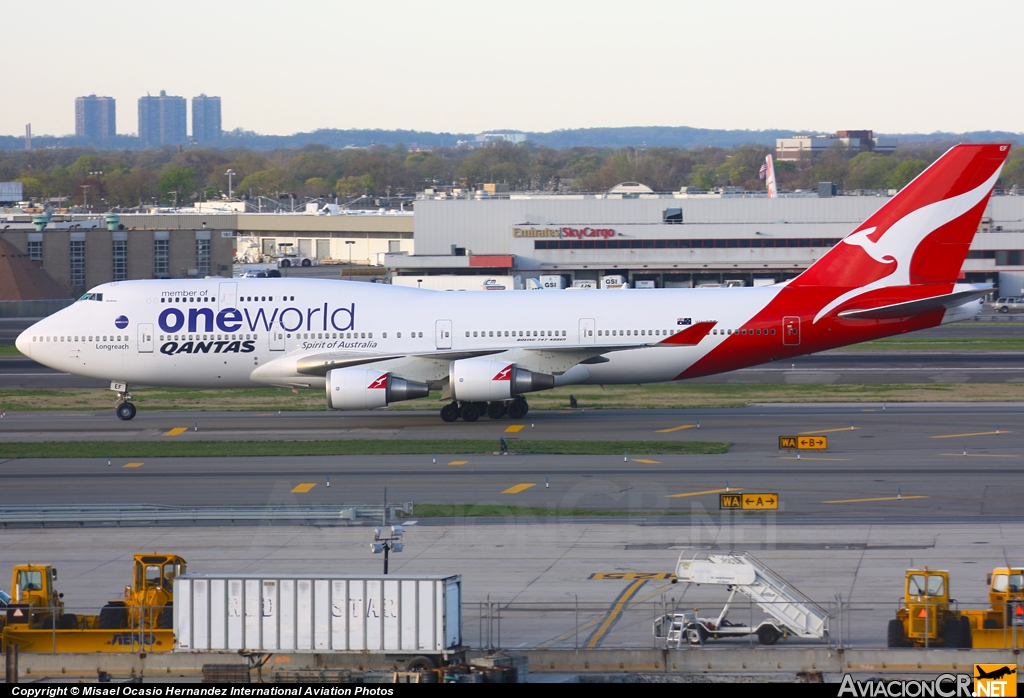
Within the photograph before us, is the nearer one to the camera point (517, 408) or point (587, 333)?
point (587, 333)

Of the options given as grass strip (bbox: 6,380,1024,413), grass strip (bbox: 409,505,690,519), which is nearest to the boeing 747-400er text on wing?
grass strip (bbox: 6,380,1024,413)

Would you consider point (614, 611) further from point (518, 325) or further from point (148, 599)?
point (518, 325)

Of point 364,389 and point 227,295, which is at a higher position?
point 227,295

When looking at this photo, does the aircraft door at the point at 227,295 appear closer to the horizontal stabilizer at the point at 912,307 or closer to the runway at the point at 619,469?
the runway at the point at 619,469

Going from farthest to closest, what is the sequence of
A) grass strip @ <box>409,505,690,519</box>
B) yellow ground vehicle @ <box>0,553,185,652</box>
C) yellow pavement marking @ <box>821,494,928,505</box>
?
yellow pavement marking @ <box>821,494,928,505</box>
grass strip @ <box>409,505,690,519</box>
yellow ground vehicle @ <box>0,553,185,652</box>

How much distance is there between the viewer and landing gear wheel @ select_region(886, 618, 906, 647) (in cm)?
1925

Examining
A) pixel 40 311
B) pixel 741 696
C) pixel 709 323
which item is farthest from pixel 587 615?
pixel 40 311

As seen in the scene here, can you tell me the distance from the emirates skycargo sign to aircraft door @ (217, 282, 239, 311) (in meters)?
65.1

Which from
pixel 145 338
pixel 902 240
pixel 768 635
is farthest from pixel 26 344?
pixel 768 635

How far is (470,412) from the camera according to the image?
44625mm

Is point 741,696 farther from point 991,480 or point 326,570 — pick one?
point 991,480

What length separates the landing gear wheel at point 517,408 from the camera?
44844 mm

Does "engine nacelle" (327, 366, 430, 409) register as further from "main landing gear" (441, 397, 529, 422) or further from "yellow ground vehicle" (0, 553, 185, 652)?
"yellow ground vehicle" (0, 553, 185, 652)

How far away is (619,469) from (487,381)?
339 inches
